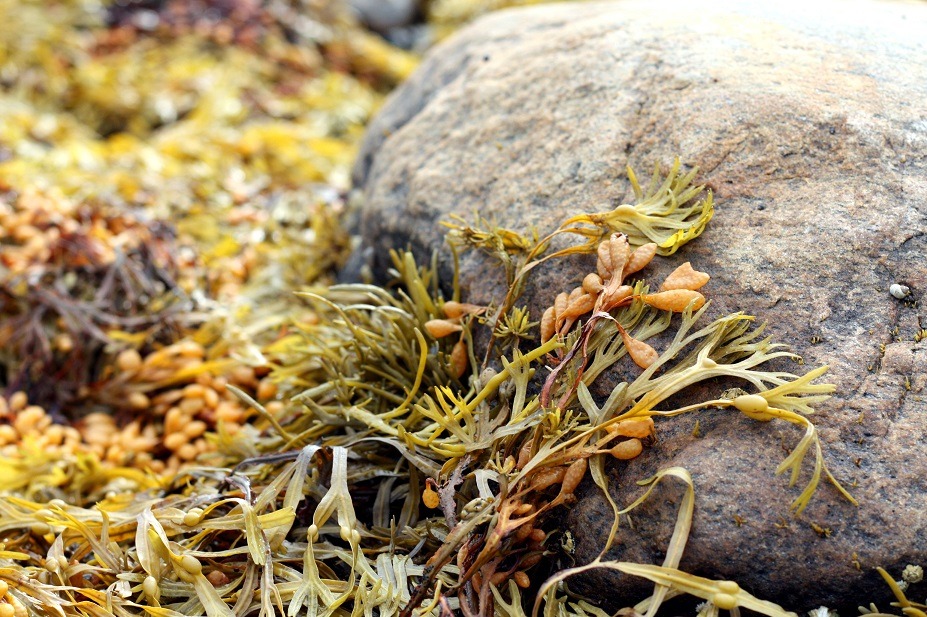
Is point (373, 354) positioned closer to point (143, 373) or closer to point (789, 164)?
point (143, 373)

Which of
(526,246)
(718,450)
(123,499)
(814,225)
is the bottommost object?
(123,499)

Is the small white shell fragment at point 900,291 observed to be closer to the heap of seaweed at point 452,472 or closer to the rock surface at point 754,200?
the rock surface at point 754,200

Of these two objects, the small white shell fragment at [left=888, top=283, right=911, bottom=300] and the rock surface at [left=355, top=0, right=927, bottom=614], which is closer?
the rock surface at [left=355, top=0, right=927, bottom=614]

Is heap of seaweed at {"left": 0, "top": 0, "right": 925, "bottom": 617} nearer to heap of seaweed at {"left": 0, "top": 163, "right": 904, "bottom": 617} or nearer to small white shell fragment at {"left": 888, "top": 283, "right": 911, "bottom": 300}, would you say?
heap of seaweed at {"left": 0, "top": 163, "right": 904, "bottom": 617}

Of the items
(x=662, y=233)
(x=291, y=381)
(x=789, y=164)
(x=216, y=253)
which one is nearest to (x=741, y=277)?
(x=662, y=233)

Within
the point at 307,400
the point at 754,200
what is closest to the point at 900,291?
the point at 754,200

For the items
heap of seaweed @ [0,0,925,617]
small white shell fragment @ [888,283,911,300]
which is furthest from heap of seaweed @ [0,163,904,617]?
small white shell fragment @ [888,283,911,300]
